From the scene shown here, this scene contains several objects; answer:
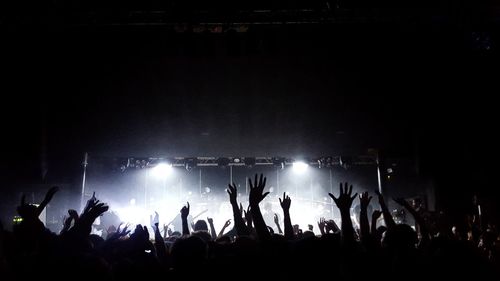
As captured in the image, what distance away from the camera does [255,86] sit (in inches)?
333

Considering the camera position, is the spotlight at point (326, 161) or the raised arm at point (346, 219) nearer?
the raised arm at point (346, 219)

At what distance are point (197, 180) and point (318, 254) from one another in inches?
626

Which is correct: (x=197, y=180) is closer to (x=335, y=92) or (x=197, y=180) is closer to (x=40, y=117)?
(x=40, y=117)

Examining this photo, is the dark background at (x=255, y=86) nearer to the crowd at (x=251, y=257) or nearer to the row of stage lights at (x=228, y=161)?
the row of stage lights at (x=228, y=161)

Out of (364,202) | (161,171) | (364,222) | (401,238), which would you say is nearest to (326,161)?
(161,171)

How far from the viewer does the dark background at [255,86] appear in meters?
5.23

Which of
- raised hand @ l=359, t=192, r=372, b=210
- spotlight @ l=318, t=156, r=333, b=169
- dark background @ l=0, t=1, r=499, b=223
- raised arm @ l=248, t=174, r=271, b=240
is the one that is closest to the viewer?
raised arm @ l=248, t=174, r=271, b=240

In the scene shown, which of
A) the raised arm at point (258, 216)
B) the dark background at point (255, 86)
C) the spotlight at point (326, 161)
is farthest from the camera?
the spotlight at point (326, 161)

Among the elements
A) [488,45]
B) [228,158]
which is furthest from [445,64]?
[228,158]

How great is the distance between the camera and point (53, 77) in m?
7.52

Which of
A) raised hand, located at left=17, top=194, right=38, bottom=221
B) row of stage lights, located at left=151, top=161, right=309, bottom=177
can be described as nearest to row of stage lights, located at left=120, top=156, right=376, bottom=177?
row of stage lights, located at left=151, top=161, right=309, bottom=177

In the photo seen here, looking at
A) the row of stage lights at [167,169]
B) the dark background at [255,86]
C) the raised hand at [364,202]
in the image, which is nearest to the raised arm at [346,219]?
the raised hand at [364,202]

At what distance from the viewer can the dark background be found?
523 centimetres

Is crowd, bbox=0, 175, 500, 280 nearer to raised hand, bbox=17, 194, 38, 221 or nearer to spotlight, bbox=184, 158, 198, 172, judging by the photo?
raised hand, bbox=17, 194, 38, 221
